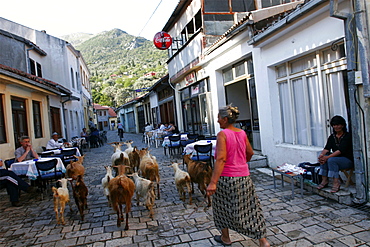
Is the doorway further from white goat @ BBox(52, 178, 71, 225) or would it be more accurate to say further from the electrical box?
the electrical box

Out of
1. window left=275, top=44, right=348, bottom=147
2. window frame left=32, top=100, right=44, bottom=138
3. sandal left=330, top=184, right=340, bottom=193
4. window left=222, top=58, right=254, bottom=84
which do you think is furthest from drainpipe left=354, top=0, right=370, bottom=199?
window frame left=32, top=100, right=44, bottom=138

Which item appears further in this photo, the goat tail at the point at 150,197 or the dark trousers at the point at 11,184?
the dark trousers at the point at 11,184

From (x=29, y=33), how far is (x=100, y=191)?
15459mm

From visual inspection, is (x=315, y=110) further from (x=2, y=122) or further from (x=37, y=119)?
(x=37, y=119)

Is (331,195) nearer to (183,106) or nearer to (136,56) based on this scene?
(183,106)

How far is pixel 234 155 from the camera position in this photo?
3383 mm

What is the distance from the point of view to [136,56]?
421ft

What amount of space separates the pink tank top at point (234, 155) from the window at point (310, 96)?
3.38 meters

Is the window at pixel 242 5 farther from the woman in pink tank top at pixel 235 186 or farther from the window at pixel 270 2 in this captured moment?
the woman in pink tank top at pixel 235 186

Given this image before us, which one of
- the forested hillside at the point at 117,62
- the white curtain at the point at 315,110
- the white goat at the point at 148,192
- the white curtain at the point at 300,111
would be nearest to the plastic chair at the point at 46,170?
the white goat at the point at 148,192

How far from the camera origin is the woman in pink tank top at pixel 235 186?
3.35m

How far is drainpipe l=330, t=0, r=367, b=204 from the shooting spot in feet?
15.3

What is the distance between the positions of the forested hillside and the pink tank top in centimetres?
6833

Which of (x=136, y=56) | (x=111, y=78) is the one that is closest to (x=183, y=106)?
(x=111, y=78)
